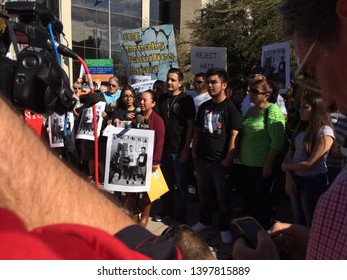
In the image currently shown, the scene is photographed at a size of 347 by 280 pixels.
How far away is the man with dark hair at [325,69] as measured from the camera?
0.74 m

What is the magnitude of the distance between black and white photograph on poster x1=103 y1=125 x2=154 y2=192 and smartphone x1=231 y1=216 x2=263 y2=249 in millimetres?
2625

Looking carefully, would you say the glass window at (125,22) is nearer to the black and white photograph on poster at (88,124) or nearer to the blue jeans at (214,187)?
the black and white photograph on poster at (88,124)

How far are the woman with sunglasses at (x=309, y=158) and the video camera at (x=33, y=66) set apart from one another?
2238 mm

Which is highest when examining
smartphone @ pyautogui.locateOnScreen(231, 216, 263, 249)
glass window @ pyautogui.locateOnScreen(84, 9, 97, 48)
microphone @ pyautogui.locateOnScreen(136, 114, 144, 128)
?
glass window @ pyautogui.locateOnScreen(84, 9, 97, 48)

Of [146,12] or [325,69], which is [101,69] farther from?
[146,12]

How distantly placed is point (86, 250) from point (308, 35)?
721 millimetres

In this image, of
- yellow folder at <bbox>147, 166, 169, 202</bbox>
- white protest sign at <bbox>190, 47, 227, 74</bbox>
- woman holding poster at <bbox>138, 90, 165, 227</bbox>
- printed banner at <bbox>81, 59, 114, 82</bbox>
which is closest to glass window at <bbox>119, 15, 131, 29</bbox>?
printed banner at <bbox>81, 59, 114, 82</bbox>

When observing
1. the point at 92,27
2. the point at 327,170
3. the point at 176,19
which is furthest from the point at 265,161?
the point at 176,19

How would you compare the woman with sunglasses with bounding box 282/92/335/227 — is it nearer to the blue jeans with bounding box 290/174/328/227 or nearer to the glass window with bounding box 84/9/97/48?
the blue jeans with bounding box 290/174/328/227

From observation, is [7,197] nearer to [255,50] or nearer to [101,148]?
[101,148]

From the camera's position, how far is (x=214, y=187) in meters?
4.23

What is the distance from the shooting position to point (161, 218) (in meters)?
4.69

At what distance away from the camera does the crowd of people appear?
539 mm

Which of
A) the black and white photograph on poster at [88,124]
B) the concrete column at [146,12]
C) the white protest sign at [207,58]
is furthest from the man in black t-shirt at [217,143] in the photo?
the concrete column at [146,12]
